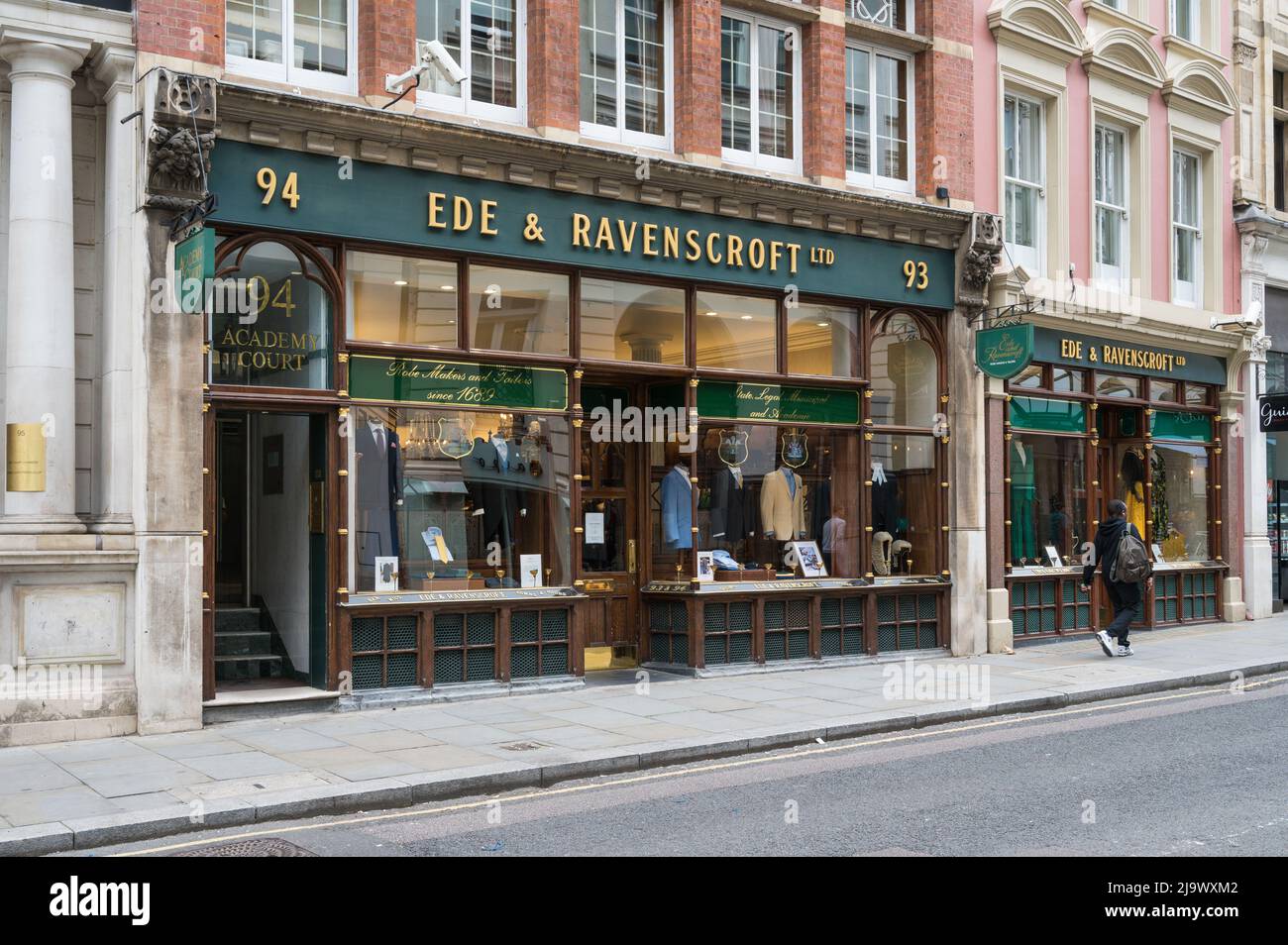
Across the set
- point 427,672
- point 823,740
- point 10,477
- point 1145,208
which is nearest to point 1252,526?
point 1145,208

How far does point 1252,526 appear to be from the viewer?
2161cm

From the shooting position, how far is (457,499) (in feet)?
43.7

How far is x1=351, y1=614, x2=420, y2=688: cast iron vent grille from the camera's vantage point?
12383mm

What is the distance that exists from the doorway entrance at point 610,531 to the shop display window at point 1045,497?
5.78 meters

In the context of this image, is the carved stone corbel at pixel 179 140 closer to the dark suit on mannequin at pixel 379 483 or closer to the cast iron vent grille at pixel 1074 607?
the dark suit on mannequin at pixel 379 483

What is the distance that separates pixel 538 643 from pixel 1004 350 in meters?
7.16

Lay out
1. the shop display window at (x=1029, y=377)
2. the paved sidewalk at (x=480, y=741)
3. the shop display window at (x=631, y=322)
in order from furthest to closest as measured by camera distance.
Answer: the shop display window at (x=1029, y=377)
the shop display window at (x=631, y=322)
the paved sidewalk at (x=480, y=741)

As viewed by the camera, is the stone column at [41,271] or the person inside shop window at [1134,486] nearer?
the stone column at [41,271]

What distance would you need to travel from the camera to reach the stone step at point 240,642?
1295 cm

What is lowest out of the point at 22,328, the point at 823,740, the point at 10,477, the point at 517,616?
the point at 823,740

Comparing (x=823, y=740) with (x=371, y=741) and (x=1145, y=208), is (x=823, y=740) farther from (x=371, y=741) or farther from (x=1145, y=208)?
(x=1145, y=208)

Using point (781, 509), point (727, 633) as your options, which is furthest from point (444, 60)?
point (727, 633)

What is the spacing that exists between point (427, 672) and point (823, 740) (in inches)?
155

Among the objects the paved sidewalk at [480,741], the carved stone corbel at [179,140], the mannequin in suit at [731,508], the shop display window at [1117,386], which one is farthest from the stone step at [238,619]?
the shop display window at [1117,386]
